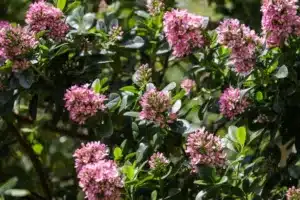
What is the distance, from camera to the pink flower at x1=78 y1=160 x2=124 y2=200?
1.56m

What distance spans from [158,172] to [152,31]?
0.74 metres

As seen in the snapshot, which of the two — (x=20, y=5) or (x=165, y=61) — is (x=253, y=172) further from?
(x=20, y=5)

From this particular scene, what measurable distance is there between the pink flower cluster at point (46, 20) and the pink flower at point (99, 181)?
576mm

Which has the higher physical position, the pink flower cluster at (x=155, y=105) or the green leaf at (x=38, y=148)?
the pink flower cluster at (x=155, y=105)

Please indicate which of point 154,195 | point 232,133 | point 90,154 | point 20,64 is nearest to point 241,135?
point 232,133

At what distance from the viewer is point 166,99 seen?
1.78 metres

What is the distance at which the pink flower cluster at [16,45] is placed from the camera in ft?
6.09

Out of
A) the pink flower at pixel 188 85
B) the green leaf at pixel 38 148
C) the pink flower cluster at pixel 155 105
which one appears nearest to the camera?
the pink flower cluster at pixel 155 105

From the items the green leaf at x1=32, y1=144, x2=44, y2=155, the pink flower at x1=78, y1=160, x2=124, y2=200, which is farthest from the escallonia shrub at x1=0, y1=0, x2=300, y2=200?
the green leaf at x1=32, y1=144, x2=44, y2=155

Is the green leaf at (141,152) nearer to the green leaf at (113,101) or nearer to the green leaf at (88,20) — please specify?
the green leaf at (113,101)

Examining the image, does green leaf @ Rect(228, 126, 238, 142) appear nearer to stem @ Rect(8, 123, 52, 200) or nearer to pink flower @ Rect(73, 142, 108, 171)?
pink flower @ Rect(73, 142, 108, 171)

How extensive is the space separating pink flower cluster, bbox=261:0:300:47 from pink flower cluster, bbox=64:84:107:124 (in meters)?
0.49

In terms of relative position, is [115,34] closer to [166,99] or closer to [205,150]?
[166,99]

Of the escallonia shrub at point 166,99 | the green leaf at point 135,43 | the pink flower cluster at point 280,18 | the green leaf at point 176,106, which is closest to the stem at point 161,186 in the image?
the escallonia shrub at point 166,99
